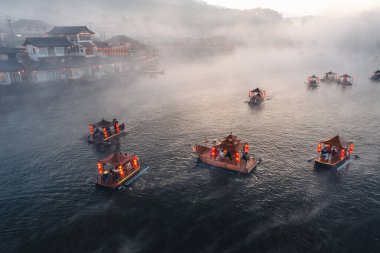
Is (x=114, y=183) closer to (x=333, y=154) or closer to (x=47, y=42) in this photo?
(x=333, y=154)

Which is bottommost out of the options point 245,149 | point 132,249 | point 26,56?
point 132,249

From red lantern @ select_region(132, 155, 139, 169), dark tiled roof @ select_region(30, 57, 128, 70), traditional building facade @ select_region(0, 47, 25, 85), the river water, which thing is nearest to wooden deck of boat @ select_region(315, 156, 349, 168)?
the river water

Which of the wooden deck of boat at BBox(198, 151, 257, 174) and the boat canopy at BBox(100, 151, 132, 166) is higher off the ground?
the boat canopy at BBox(100, 151, 132, 166)

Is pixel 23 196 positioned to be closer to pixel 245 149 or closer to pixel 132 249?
pixel 132 249

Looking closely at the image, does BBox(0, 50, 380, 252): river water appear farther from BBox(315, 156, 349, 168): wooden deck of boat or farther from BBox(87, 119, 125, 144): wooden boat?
BBox(87, 119, 125, 144): wooden boat

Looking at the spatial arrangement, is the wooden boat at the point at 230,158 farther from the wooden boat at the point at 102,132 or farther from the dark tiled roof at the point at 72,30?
the dark tiled roof at the point at 72,30

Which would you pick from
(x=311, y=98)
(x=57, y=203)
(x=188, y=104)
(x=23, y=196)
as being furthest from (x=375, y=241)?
(x=311, y=98)

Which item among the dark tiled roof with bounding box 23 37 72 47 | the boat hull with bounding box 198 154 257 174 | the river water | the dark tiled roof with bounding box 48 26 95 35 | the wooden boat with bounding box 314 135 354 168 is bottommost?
the river water

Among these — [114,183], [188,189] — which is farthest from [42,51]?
[188,189]
